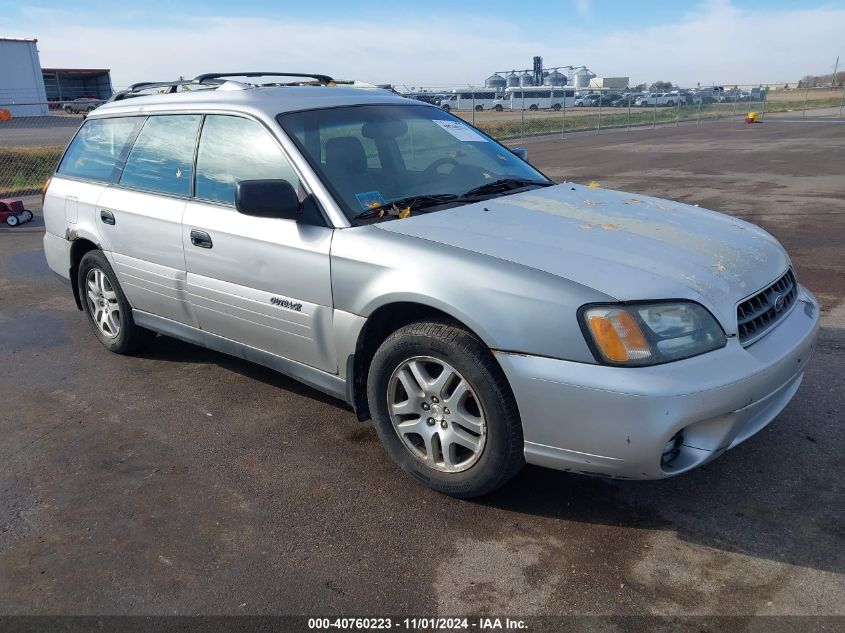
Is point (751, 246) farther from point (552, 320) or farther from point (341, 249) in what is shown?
point (341, 249)

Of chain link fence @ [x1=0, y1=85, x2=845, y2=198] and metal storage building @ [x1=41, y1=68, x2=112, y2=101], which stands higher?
metal storage building @ [x1=41, y1=68, x2=112, y2=101]

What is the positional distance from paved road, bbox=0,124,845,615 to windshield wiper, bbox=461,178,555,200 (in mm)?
1399

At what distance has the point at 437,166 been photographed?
13.2 feet

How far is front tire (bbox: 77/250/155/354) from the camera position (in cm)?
485

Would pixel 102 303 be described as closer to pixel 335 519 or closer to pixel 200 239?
pixel 200 239

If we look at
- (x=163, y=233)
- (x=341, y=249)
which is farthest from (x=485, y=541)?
(x=163, y=233)

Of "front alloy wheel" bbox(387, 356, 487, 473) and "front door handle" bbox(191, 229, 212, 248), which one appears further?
"front door handle" bbox(191, 229, 212, 248)

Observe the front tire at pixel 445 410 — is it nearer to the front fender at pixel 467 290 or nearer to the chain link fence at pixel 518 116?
the front fender at pixel 467 290

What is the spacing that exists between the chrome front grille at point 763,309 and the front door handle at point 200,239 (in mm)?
2658

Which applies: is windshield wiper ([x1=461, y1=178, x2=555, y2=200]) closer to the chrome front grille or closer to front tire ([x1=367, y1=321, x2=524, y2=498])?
front tire ([x1=367, y1=321, x2=524, y2=498])

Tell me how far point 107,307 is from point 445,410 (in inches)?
122

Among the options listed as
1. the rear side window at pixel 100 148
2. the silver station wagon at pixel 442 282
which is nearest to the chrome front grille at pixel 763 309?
the silver station wagon at pixel 442 282

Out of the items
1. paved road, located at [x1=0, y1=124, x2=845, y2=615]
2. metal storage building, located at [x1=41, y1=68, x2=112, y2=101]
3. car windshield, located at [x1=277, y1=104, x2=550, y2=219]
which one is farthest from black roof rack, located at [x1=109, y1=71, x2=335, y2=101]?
metal storage building, located at [x1=41, y1=68, x2=112, y2=101]

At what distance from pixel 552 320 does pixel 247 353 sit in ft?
6.45
